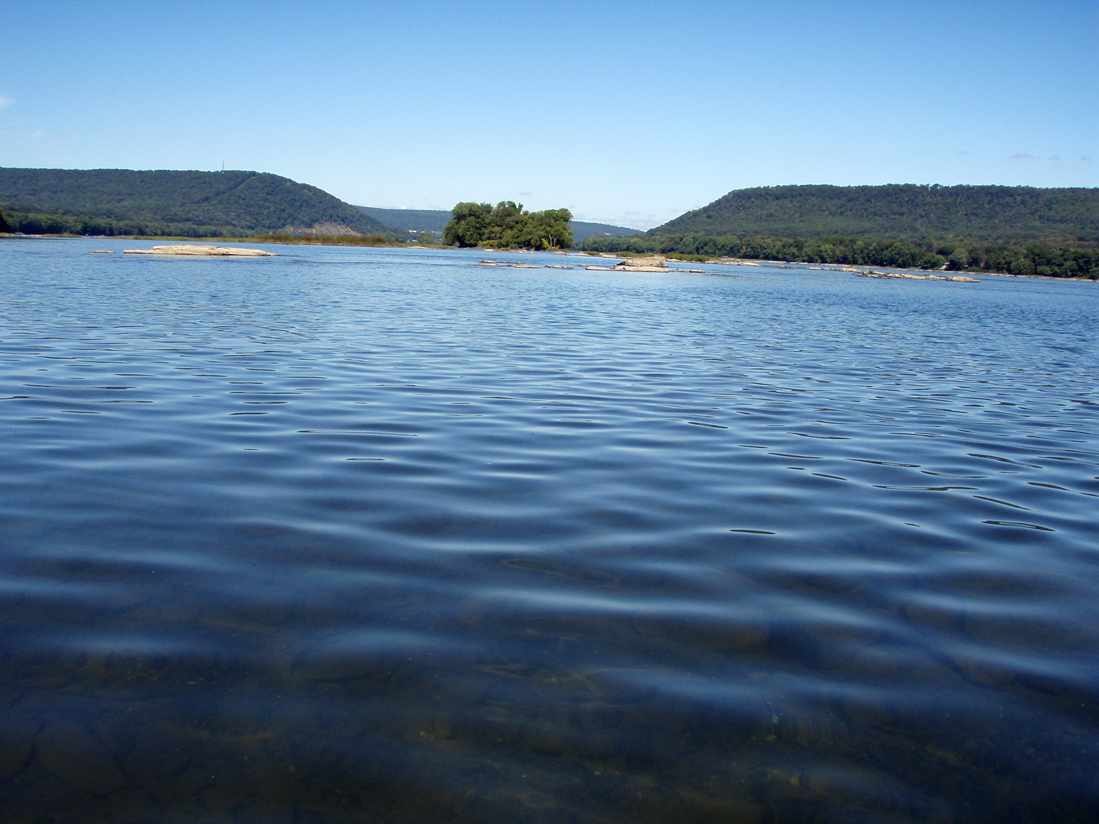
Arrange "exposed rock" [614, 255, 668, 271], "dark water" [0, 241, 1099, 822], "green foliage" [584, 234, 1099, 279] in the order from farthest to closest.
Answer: "green foliage" [584, 234, 1099, 279], "exposed rock" [614, 255, 668, 271], "dark water" [0, 241, 1099, 822]

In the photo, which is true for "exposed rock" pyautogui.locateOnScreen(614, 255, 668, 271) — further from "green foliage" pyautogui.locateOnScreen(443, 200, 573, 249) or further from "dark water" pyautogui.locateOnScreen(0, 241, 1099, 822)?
"dark water" pyautogui.locateOnScreen(0, 241, 1099, 822)

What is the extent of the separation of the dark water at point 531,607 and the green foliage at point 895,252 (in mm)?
147516

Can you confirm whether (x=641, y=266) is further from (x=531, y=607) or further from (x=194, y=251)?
(x=531, y=607)

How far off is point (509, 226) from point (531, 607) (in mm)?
154498

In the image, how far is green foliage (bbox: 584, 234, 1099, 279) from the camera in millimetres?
139488

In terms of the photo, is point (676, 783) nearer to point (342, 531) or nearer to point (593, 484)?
point (342, 531)

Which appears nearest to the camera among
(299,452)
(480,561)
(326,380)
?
(480,561)

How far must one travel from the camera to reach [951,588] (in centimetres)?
579

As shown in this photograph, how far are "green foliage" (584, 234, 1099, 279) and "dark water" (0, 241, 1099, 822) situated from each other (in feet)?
484

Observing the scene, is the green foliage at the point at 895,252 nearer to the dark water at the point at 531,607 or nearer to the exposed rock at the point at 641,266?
the exposed rock at the point at 641,266

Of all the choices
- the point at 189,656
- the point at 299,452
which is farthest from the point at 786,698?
the point at 299,452

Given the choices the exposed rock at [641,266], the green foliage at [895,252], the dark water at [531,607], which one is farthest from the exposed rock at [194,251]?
the green foliage at [895,252]

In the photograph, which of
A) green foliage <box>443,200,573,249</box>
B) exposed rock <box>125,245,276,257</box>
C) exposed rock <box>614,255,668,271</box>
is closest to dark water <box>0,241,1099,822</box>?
exposed rock <box>125,245,276,257</box>

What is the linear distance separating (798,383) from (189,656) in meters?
12.8
